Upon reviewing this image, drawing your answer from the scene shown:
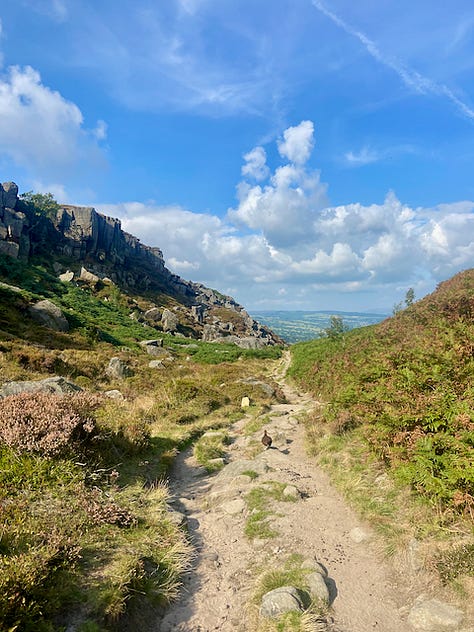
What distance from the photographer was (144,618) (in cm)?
477

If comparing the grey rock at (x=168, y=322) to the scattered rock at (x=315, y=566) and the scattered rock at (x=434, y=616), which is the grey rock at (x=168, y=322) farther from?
the scattered rock at (x=434, y=616)

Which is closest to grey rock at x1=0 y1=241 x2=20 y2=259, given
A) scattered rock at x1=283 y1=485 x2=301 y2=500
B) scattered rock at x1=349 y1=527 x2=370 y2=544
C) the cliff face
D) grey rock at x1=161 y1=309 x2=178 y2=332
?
the cliff face

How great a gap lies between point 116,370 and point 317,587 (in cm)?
1936

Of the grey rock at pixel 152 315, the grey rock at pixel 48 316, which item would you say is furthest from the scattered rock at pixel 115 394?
the grey rock at pixel 152 315

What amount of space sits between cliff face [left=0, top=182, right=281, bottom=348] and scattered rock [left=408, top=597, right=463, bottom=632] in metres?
56.9

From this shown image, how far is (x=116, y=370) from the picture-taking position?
22.3m

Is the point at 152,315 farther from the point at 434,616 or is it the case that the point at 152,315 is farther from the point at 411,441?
the point at 434,616

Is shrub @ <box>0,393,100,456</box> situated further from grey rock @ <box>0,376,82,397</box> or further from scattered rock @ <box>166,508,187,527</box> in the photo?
scattered rock @ <box>166,508,187,527</box>

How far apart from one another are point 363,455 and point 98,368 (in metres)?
18.1

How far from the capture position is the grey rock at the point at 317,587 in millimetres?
5029

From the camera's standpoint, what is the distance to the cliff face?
244 feet

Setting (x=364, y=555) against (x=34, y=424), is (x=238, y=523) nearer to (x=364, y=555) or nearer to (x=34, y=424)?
(x=364, y=555)

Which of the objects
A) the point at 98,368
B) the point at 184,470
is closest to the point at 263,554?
the point at 184,470

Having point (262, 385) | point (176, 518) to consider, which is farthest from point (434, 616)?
point (262, 385)
